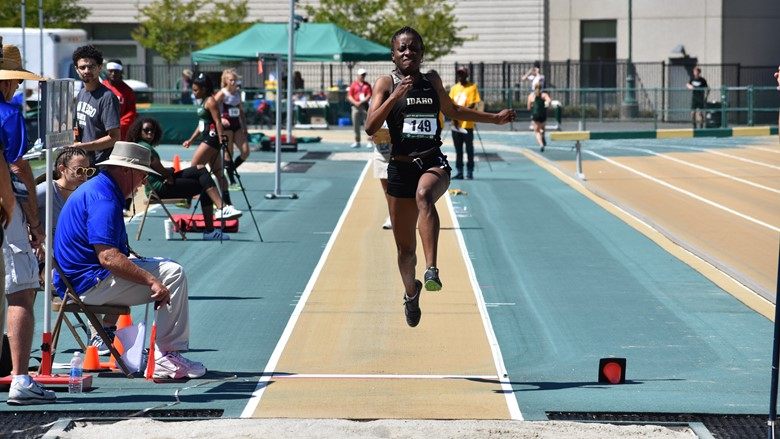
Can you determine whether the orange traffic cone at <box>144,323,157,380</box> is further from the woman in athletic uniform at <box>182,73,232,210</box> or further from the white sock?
the woman in athletic uniform at <box>182,73,232,210</box>

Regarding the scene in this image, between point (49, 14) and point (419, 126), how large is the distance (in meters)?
48.3

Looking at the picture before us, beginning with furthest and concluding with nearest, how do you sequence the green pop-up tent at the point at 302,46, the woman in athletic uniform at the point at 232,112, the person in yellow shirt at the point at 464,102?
the green pop-up tent at the point at 302,46
the person in yellow shirt at the point at 464,102
the woman in athletic uniform at the point at 232,112

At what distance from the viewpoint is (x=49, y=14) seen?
55281 mm

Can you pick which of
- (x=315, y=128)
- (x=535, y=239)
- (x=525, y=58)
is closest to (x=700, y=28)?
(x=525, y=58)

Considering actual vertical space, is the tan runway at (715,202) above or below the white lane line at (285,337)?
above

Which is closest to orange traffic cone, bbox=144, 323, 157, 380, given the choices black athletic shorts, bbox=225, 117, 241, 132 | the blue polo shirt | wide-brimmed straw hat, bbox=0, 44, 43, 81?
the blue polo shirt

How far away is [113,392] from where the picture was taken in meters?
8.54

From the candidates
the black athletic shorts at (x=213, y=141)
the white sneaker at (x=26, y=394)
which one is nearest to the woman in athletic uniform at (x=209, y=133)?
the black athletic shorts at (x=213, y=141)

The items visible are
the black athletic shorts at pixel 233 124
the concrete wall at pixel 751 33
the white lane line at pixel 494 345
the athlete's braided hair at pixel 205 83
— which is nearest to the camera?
the white lane line at pixel 494 345

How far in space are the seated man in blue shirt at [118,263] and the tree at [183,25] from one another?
156ft

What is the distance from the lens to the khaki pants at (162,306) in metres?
8.73

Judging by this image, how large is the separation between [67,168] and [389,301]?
3408 millimetres

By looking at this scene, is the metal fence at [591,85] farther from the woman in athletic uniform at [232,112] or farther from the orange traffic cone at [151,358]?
the orange traffic cone at [151,358]

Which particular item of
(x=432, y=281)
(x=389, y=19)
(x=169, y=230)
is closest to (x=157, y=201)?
(x=169, y=230)
